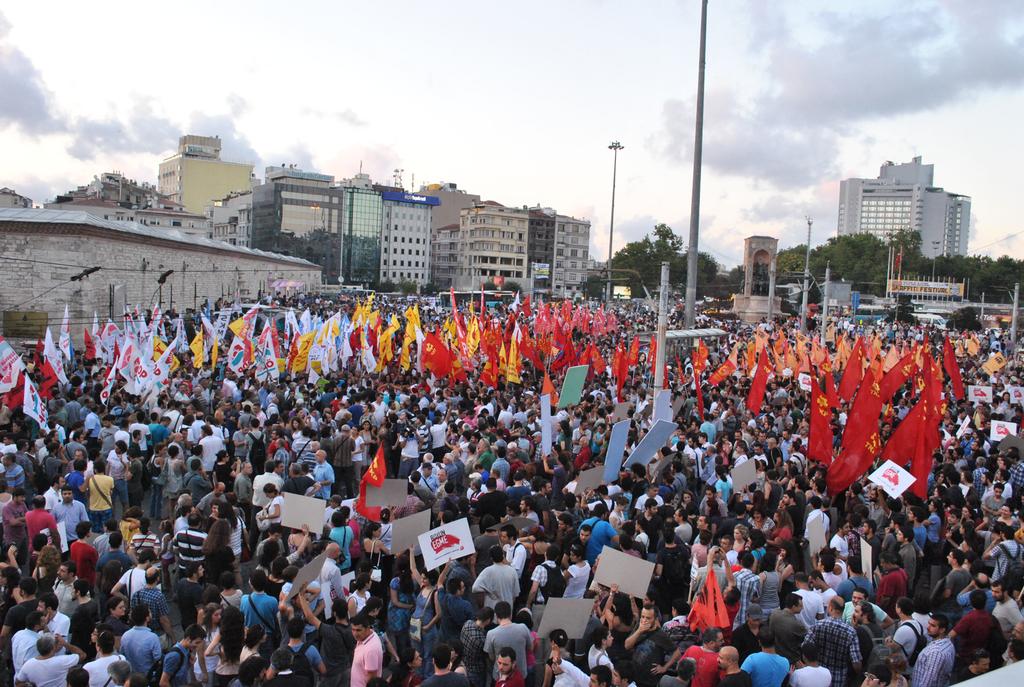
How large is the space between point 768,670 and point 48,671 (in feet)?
16.9

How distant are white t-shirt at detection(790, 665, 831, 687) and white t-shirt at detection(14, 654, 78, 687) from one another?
204 inches

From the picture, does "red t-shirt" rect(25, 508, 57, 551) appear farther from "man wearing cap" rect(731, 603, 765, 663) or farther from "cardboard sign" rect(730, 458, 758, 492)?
"cardboard sign" rect(730, 458, 758, 492)

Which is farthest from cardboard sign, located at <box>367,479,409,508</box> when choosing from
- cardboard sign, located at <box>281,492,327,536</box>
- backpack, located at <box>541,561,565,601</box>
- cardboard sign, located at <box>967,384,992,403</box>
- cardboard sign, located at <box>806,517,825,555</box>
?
cardboard sign, located at <box>967,384,992,403</box>

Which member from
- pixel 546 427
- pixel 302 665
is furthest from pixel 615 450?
pixel 302 665

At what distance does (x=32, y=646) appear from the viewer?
6.02 metres

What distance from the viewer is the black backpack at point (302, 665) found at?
588 cm

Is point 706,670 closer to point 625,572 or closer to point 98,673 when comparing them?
point 625,572

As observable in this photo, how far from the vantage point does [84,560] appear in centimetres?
775

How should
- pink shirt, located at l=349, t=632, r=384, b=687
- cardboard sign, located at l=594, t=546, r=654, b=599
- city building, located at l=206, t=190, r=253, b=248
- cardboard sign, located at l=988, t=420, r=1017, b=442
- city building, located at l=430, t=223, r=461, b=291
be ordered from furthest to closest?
1. city building, located at l=430, t=223, r=461, b=291
2. city building, located at l=206, t=190, r=253, b=248
3. cardboard sign, located at l=988, t=420, r=1017, b=442
4. cardboard sign, located at l=594, t=546, r=654, b=599
5. pink shirt, located at l=349, t=632, r=384, b=687

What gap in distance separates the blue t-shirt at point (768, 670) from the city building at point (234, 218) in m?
119

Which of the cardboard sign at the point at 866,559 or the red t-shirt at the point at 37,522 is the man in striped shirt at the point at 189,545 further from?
the cardboard sign at the point at 866,559

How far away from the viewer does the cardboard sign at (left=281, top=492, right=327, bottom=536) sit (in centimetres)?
839

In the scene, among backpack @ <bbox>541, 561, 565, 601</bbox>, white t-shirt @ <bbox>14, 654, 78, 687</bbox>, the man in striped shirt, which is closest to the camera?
white t-shirt @ <bbox>14, 654, 78, 687</bbox>

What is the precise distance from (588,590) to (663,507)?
80.4 inches
